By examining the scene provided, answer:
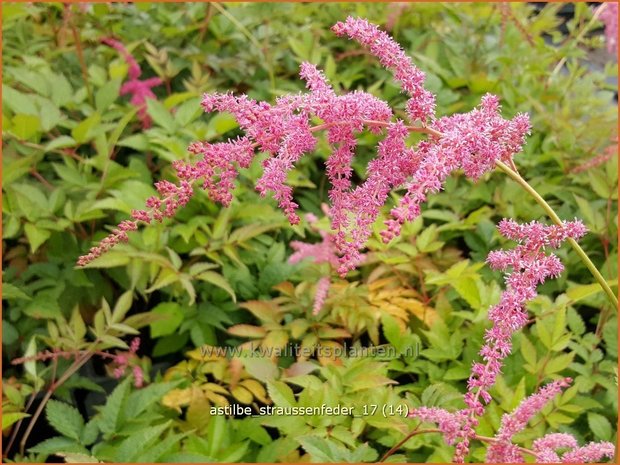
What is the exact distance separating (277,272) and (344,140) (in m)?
0.69

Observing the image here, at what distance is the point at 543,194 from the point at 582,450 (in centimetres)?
79

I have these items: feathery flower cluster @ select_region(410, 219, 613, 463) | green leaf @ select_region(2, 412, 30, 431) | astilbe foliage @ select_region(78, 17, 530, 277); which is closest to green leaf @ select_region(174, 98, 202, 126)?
green leaf @ select_region(2, 412, 30, 431)

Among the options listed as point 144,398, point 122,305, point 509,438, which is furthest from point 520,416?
point 122,305

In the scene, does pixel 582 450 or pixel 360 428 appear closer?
pixel 582 450

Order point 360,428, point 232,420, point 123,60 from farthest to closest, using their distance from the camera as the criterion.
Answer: point 123,60, point 232,420, point 360,428

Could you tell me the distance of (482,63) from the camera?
6.05 ft

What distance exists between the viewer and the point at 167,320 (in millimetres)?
1280

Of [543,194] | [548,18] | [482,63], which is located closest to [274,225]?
[543,194]

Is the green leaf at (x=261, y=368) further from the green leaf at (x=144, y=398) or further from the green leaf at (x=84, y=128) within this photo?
the green leaf at (x=84, y=128)

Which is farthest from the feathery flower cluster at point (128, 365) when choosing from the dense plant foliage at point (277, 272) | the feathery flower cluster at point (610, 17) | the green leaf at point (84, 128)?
the feathery flower cluster at point (610, 17)

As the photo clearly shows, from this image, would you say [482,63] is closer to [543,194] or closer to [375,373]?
[543,194]

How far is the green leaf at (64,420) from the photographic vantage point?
1.02m

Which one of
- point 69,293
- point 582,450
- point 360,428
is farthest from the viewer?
point 69,293

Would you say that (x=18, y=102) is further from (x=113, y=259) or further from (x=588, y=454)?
(x=588, y=454)
